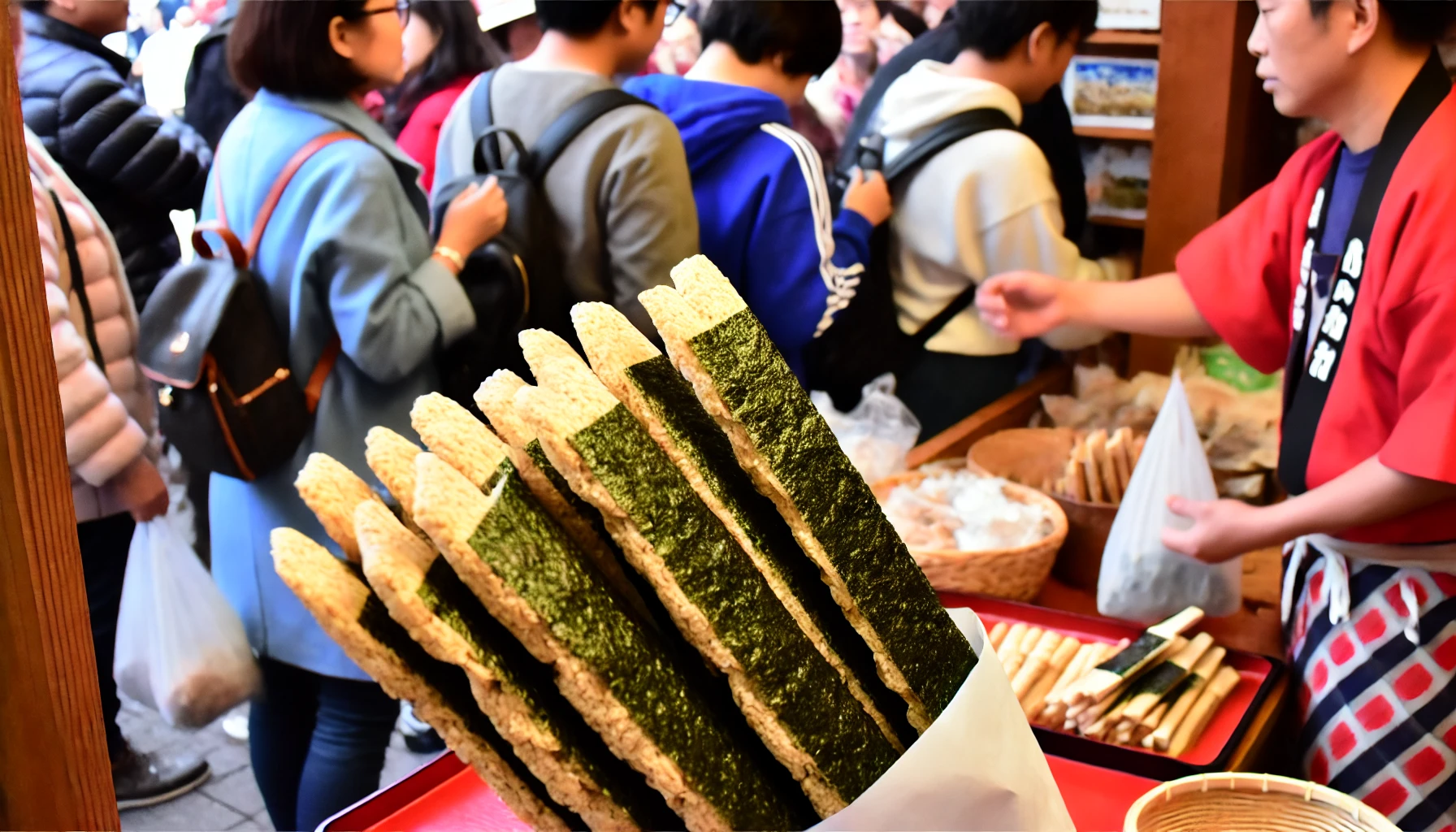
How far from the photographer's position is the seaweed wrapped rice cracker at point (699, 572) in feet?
1.73

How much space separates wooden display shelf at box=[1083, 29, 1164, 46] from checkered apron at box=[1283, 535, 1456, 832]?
1589mm

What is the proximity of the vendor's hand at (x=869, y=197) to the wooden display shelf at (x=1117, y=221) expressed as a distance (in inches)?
28.7

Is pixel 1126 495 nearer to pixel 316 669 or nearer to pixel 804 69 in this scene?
pixel 804 69

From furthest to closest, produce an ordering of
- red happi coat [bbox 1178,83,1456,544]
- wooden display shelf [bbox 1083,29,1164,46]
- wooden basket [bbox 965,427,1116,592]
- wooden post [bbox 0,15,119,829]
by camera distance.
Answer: wooden display shelf [bbox 1083,29,1164,46] < wooden basket [bbox 965,427,1116,592] < red happi coat [bbox 1178,83,1456,544] < wooden post [bbox 0,15,119,829]

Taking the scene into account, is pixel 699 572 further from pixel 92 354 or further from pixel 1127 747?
pixel 92 354

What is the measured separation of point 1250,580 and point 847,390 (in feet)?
2.96

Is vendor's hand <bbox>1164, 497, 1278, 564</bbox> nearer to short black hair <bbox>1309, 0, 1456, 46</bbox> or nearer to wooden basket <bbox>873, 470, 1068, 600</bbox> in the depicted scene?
wooden basket <bbox>873, 470, 1068, 600</bbox>

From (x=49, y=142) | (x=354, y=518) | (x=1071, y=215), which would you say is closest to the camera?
(x=354, y=518)

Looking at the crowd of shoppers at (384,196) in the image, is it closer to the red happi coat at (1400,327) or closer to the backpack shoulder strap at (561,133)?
the backpack shoulder strap at (561,133)

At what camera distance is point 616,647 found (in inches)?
20.7

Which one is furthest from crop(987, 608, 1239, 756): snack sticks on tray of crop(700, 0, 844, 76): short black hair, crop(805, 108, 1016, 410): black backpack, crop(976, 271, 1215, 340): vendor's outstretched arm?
crop(700, 0, 844, 76): short black hair

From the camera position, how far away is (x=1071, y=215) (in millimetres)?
2779

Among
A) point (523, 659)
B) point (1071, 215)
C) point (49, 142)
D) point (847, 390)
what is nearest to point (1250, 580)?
point (847, 390)

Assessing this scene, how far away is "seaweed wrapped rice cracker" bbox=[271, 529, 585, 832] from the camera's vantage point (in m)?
0.48
